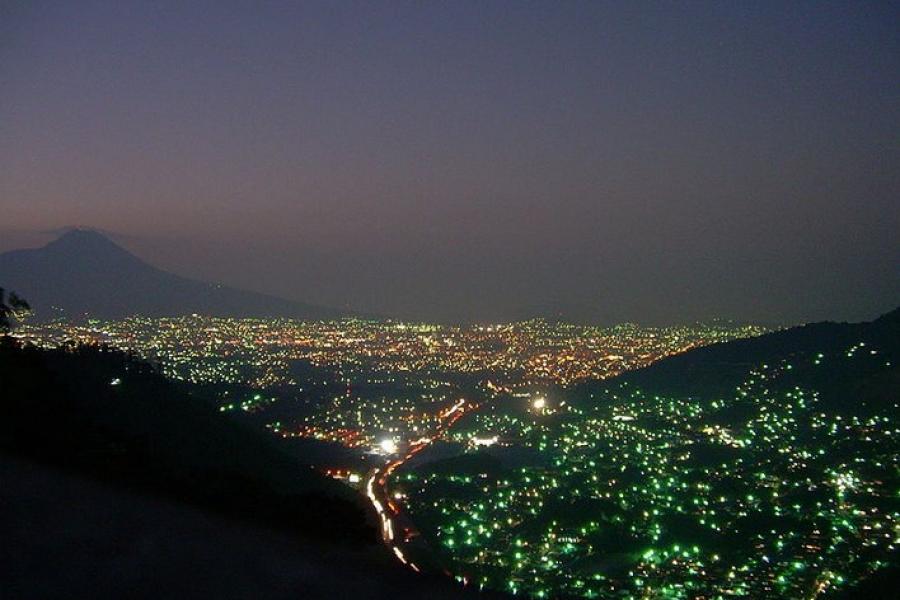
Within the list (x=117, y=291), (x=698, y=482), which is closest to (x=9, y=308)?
(x=698, y=482)

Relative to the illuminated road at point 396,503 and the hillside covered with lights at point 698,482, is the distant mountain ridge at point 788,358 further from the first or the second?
the illuminated road at point 396,503

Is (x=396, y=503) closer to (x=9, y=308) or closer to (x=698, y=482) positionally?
(x=698, y=482)

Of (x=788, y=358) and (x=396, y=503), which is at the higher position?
(x=788, y=358)

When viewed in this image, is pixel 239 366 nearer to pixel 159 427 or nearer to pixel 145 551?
pixel 159 427

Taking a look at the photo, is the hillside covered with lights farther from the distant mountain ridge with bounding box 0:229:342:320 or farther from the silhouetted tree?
the distant mountain ridge with bounding box 0:229:342:320

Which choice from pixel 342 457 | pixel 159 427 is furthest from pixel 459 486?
pixel 159 427

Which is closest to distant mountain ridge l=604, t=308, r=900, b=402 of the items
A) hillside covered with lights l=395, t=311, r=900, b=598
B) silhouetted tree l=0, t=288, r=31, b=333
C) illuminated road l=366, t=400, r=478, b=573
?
hillside covered with lights l=395, t=311, r=900, b=598

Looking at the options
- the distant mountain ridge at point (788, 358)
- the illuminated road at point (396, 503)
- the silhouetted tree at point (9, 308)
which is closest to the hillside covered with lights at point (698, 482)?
the distant mountain ridge at point (788, 358)
